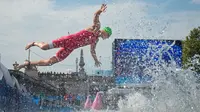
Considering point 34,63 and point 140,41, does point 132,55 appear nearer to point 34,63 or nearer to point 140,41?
point 140,41

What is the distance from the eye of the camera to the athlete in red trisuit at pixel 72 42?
1115 cm

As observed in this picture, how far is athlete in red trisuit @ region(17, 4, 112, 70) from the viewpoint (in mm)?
11148

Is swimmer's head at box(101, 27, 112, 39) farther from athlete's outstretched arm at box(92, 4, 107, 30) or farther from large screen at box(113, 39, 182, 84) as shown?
large screen at box(113, 39, 182, 84)

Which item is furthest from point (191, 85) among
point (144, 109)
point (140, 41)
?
point (140, 41)

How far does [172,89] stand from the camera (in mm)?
10008

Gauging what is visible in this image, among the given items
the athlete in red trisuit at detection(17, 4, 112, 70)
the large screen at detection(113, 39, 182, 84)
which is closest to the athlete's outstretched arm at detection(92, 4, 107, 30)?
the athlete in red trisuit at detection(17, 4, 112, 70)

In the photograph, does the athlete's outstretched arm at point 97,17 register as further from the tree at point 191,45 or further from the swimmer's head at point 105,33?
the tree at point 191,45

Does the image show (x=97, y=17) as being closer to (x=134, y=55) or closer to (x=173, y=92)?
(x=173, y=92)

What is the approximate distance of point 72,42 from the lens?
36.7 ft

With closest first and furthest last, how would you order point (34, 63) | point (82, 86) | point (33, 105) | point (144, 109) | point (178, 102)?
point (178, 102) < point (144, 109) < point (34, 63) < point (33, 105) < point (82, 86)

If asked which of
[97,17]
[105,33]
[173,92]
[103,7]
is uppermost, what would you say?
[103,7]

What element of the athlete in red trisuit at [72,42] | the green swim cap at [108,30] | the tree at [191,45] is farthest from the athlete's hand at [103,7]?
the tree at [191,45]

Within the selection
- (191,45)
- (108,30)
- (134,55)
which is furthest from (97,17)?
(191,45)

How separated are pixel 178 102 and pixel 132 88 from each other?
12.2 m
